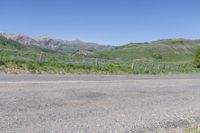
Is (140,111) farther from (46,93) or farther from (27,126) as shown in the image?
(27,126)

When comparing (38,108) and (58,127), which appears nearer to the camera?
(58,127)

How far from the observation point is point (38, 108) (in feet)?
31.7

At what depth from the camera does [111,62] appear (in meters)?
39.6

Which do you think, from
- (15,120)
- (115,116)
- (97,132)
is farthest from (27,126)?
(115,116)

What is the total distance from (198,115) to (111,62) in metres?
27.7

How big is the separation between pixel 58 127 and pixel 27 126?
669 millimetres

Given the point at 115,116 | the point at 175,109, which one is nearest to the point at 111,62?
the point at 175,109

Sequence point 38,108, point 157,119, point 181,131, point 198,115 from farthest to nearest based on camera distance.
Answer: point 198,115, point 157,119, point 38,108, point 181,131

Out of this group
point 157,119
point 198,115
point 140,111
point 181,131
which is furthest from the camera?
point 198,115

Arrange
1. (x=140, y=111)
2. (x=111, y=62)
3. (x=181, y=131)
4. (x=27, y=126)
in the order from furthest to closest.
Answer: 1. (x=111, y=62)
2. (x=140, y=111)
3. (x=181, y=131)
4. (x=27, y=126)

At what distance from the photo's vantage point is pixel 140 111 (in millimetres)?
11266

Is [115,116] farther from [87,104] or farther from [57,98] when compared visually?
[57,98]

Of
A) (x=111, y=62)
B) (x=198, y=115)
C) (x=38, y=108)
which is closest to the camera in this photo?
(x=38, y=108)

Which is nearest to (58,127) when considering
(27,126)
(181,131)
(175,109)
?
(27,126)
